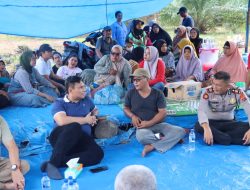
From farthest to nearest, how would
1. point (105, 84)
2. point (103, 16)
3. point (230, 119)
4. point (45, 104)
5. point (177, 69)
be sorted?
point (103, 16)
point (177, 69)
point (105, 84)
point (45, 104)
point (230, 119)

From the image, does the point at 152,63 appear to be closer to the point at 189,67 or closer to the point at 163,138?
the point at 189,67

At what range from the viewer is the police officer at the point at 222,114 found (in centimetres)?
351

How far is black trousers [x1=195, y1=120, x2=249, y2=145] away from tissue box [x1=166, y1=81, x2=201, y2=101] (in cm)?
86

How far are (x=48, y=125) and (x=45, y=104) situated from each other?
714 millimetres

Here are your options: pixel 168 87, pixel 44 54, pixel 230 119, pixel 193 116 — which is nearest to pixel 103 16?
pixel 44 54

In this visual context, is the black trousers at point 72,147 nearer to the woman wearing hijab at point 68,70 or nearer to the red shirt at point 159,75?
the red shirt at point 159,75

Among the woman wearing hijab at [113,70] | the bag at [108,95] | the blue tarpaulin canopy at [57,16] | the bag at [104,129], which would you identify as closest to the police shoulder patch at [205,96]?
A: the bag at [104,129]

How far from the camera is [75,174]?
2.89 meters

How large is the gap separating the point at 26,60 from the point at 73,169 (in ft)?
6.23

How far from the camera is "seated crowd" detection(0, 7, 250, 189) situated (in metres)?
3.03

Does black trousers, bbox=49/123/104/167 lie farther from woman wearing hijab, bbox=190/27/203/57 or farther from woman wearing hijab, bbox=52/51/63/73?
woman wearing hijab, bbox=190/27/203/57

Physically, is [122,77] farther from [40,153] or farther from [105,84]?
[40,153]

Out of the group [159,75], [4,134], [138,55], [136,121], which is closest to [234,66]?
[159,75]

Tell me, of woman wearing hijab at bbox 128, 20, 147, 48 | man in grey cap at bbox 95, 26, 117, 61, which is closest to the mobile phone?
man in grey cap at bbox 95, 26, 117, 61
